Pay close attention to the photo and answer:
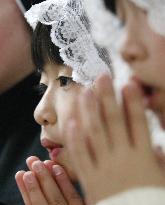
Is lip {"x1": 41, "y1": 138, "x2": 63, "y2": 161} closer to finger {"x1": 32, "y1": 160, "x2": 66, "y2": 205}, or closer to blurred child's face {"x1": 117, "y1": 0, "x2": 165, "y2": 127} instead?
finger {"x1": 32, "y1": 160, "x2": 66, "y2": 205}

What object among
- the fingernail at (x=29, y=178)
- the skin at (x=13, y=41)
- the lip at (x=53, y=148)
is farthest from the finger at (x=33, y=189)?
the skin at (x=13, y=41)

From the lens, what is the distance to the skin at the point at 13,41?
129 centimetres

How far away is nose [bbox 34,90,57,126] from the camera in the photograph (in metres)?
0.98

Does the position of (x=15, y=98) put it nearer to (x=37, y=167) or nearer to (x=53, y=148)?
(x=53, y=148)

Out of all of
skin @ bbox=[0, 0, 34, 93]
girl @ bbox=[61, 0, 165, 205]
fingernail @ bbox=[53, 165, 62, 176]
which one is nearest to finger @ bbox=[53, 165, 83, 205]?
fingernail @ bbox=[53, 165, 62, 176]

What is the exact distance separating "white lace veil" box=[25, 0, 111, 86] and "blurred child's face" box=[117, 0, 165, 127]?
245mm

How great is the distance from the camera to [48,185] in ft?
2.98

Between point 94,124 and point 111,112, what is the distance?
3cm

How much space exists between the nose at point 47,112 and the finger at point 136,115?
399 mm

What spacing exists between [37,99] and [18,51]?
6.1 inches

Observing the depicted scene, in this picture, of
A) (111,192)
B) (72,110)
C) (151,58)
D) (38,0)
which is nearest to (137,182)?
(111,192)

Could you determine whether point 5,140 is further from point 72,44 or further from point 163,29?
point 163,29

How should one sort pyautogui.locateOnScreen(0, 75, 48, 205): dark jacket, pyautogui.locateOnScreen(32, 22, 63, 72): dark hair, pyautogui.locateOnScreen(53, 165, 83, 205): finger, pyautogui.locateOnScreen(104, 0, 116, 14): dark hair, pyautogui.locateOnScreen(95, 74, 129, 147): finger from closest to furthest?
pyautogui.locateOnScreen(95, 74, 129, 147): finger < pyautogui.locateOnScreen(104, 0, 116, 14): dark hair < pyautogui.locateOnScreen(53, 165, 83, 205): finger < pyautogui.locateOnScreen(32, 22, 63, 72): dark hair < pyautogui.locateOnScreen(0, 75, 48, 205): dark jacket

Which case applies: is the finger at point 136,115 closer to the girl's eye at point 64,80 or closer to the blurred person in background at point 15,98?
the girl's eye at point 64,80
